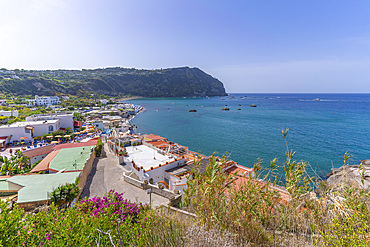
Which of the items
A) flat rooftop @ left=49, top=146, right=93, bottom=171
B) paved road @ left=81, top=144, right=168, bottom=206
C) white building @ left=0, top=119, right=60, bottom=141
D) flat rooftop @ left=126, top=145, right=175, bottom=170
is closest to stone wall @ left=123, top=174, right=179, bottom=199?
paved road @ left=81, top=144, right=168, bottom=206

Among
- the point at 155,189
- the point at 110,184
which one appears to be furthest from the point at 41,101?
the point at 155,189

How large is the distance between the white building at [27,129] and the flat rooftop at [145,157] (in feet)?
63.1

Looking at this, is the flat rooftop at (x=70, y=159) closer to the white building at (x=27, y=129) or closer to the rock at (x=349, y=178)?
the rock at (x=349, y=178)

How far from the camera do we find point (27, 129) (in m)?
25.5

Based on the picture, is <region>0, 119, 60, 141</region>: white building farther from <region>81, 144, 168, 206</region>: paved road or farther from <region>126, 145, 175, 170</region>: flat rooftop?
<region>126, 145, 175, 170</region>: flat rooftop

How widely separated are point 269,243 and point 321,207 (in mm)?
1424

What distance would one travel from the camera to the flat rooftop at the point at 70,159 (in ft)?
40.7

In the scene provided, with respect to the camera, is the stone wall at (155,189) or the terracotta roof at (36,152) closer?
the stone wall at (155,189)

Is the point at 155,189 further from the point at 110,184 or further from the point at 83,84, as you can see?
the point at 83,84

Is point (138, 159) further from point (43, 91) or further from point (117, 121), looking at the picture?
point (43, 91)

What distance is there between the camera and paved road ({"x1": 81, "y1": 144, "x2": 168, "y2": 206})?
10.2 m

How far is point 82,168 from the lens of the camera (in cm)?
1200

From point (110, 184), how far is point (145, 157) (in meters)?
4.66

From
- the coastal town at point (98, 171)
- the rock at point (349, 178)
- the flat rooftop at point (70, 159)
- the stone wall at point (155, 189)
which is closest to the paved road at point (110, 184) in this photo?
the coastal town at point (98, 171)
